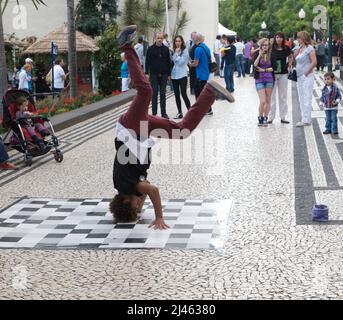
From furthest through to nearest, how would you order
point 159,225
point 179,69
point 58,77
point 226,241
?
point 58,77 < point 179,69 < point 159,225 < point 226,241

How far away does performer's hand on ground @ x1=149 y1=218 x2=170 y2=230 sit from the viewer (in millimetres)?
7129

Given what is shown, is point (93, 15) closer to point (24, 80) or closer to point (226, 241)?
point (24, 80)

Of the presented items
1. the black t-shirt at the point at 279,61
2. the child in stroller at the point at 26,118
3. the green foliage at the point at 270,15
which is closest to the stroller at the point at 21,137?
the child in stroller at the point at 26,118

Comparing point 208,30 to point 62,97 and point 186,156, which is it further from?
point 186,156

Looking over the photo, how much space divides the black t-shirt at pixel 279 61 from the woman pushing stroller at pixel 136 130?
22.7 ft

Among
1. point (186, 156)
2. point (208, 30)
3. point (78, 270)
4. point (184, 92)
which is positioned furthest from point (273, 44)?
point (208, 30)

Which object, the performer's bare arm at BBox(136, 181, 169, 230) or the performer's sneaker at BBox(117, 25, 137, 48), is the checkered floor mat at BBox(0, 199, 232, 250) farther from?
the performer's sneaker at BBox(117, 25, 137, 48)

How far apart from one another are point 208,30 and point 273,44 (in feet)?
79.3

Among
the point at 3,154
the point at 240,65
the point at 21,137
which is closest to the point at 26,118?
the point at 21,137

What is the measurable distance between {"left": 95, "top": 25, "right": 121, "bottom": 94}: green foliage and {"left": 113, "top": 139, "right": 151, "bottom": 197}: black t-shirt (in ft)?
50.2

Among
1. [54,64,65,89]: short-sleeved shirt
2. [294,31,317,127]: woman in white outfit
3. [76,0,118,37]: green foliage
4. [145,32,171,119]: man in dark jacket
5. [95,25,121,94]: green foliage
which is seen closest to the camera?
[294,31,317,127]: woman in white outfit

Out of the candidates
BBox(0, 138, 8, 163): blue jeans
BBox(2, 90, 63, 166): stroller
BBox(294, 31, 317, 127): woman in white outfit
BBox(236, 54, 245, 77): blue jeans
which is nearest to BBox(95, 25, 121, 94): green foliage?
BBox(236, 54, 245, 77): blue jeans

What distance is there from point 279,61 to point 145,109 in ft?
23.8

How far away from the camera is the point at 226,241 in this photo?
21.7 feet
